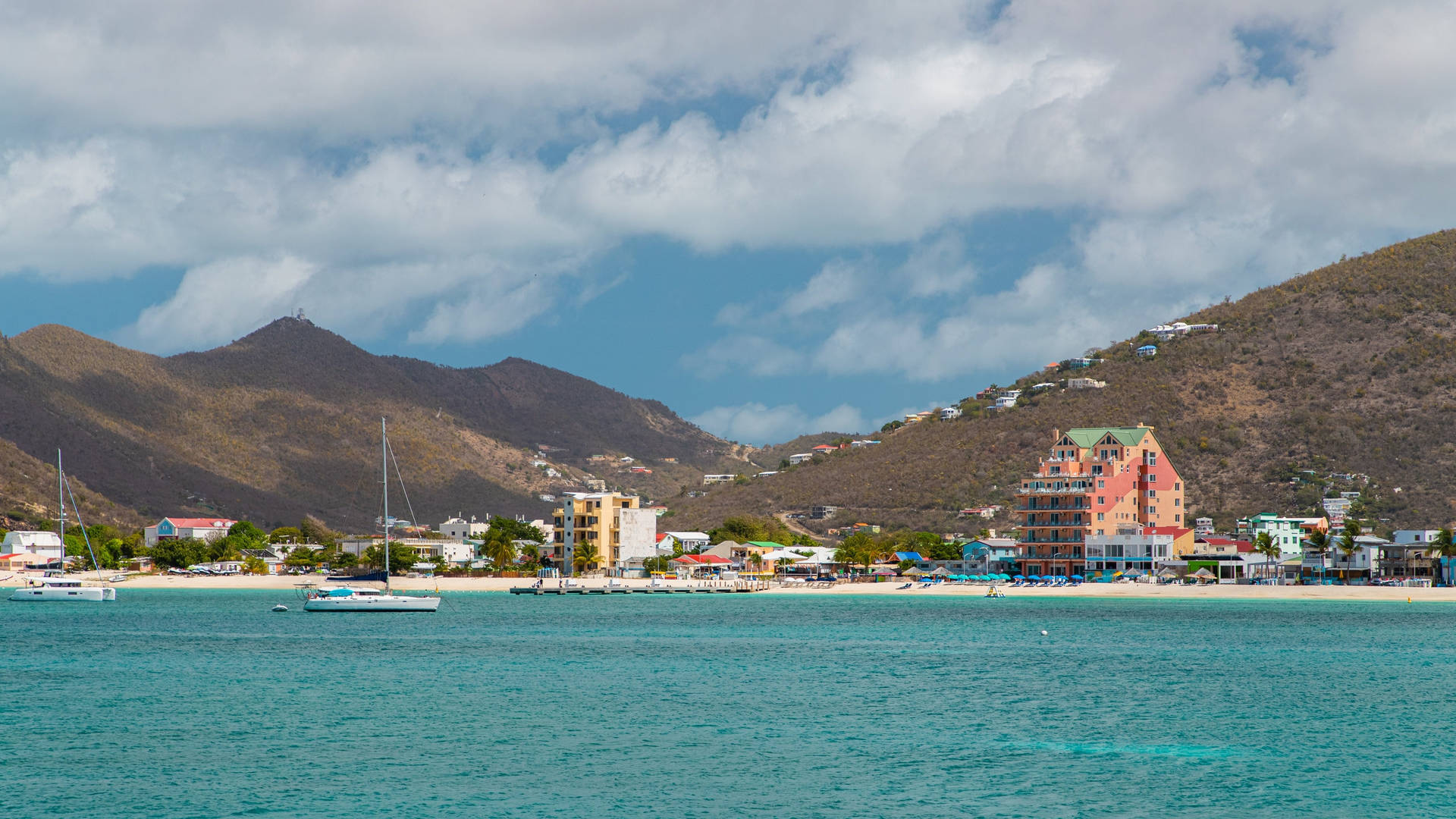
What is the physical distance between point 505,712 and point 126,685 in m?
17.7

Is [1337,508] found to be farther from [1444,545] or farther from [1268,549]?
[1444,545]

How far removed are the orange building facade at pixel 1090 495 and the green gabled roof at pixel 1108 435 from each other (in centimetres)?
8

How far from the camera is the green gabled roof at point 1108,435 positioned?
147m

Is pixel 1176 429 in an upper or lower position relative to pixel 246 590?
upper

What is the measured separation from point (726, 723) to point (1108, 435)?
11093 centimetres

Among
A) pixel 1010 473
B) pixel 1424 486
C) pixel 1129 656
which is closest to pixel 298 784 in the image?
pixel 1129 656

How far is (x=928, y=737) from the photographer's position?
4138 centimetres

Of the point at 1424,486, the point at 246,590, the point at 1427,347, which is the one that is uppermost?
the point at 1427,347

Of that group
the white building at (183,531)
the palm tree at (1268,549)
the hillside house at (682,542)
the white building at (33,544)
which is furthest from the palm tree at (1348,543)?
the white building at (33,544)

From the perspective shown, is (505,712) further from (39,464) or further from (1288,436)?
(39,464)

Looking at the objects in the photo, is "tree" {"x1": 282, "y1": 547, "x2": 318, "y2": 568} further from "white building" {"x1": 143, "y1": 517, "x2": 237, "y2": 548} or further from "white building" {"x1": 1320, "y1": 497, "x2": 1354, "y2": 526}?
"white building" {"x1": 1320, "y1": 497, "x2": 1354, "y2": 526}

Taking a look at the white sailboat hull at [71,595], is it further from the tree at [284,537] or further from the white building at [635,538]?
the white building at [635,538]

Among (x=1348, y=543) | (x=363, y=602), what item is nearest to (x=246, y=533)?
(x=363, y=602)

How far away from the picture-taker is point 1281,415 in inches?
6452
